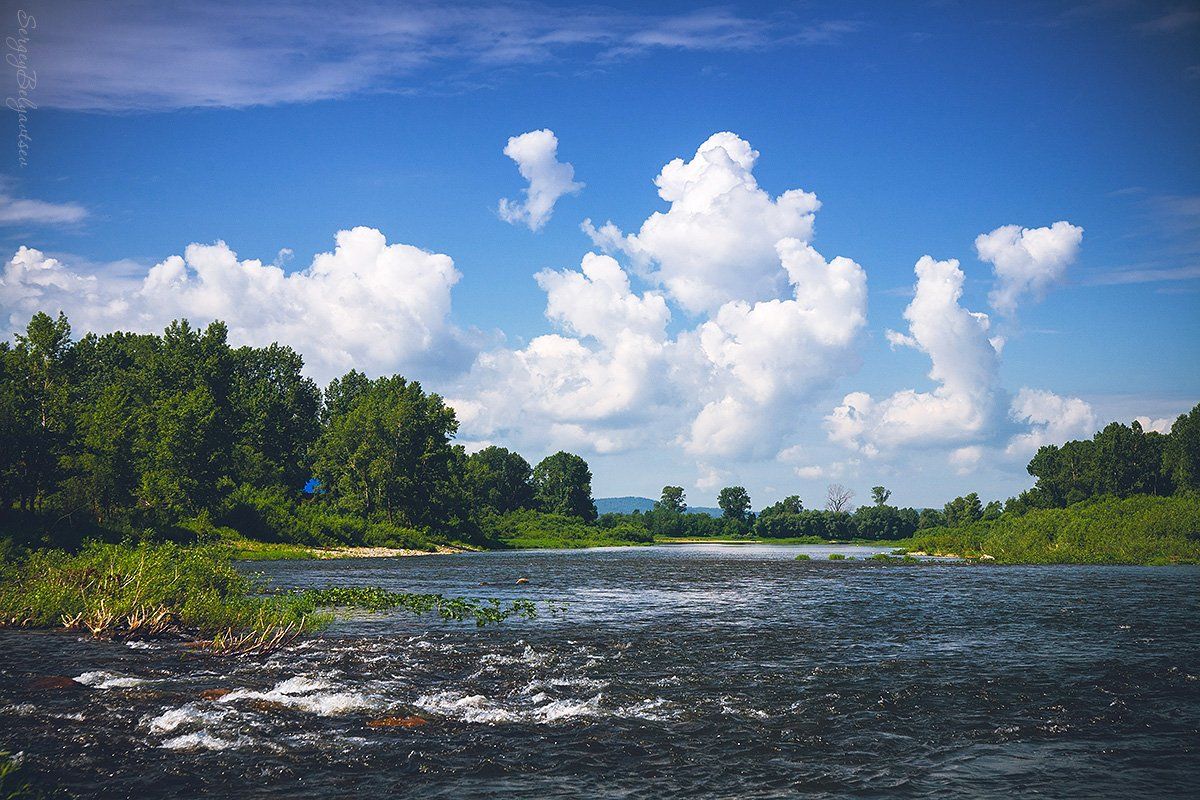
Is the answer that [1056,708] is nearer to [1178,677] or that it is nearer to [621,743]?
[1178,677]

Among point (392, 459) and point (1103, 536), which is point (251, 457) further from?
point (1103, 536)

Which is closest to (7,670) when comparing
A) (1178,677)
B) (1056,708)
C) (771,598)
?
(1056,708)

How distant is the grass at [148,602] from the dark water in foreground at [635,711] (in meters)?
1.09

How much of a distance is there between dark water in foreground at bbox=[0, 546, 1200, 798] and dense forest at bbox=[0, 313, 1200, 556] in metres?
40.5

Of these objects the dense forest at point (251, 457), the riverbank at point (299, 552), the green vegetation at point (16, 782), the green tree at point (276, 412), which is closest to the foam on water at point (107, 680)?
the green vegetation at point (16, 782)

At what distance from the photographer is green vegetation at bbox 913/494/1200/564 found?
7444 cm

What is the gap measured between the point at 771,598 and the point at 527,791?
108ft

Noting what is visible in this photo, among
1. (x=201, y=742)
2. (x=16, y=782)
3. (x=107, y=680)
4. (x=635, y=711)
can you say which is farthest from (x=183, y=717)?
(x=635, y=711)

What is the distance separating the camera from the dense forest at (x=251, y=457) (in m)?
64.0

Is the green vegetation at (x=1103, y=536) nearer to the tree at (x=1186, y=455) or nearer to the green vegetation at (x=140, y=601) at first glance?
the tree at (x=1186, y=455)

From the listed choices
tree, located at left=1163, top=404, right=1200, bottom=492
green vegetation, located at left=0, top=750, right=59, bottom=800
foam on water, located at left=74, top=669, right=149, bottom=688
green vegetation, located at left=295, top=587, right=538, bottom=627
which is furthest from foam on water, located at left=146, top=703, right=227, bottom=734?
tree, located at left=1163, top=404, right=1200, bottom=492

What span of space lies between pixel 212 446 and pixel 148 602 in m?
68.0

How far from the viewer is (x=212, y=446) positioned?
86.0 m

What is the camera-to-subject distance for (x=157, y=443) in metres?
81.6
